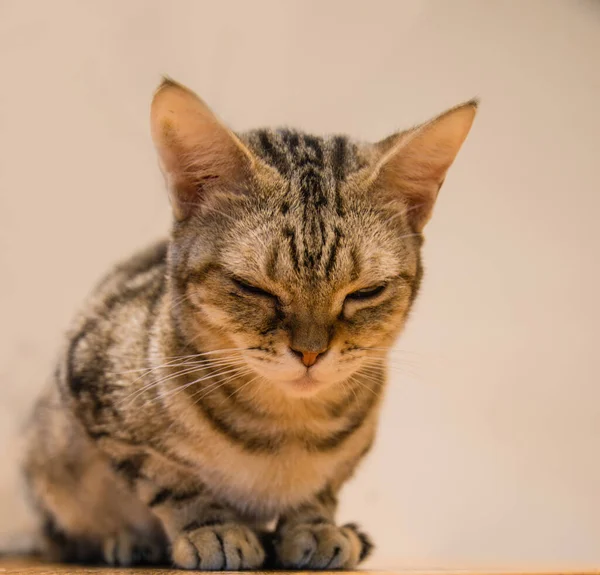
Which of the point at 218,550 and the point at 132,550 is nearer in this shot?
the point at 218,550

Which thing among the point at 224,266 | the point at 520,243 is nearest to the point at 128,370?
the point at 224,266

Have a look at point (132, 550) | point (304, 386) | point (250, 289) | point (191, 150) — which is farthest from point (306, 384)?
point (132, 550)

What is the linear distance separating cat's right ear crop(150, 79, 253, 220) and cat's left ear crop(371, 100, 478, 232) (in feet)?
0.70

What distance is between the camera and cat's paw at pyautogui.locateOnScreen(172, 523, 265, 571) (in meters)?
1.00

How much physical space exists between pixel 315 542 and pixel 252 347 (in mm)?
307

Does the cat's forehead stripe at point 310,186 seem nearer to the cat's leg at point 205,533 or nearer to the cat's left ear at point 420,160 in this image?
the cat's left ear at point 420,160

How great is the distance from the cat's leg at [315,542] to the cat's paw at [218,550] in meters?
0.05

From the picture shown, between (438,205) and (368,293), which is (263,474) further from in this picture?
(438,205)

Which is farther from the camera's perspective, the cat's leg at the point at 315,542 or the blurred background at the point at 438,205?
the blurred background at the point at 438,205

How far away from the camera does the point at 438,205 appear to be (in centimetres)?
182

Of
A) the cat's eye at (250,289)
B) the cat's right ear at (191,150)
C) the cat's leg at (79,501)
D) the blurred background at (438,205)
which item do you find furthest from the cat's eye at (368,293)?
the blurred background at (438,205)

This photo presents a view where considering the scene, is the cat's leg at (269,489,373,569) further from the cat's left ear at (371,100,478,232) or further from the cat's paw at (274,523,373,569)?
the cat's left ear at (371,100,478,232)

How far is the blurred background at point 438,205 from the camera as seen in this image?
1645 millimetres

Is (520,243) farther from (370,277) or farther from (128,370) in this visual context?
(128,370)
